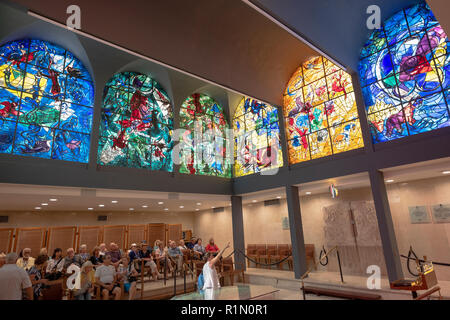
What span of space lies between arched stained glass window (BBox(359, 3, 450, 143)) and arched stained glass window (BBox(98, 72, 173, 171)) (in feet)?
25.7

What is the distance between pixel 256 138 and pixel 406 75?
20.1ft

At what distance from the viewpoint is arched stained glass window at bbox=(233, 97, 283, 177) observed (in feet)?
37.2

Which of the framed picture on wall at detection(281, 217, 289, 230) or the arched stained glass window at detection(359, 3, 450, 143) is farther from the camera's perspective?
the framed picture on wall at detection(281, 217, 289, 230)

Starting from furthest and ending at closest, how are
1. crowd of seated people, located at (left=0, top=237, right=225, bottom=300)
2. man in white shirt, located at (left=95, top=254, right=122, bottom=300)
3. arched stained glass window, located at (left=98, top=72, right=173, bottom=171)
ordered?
arched stained glass window, located at (left=98, top=72, right=173, bottom=171) → man in white shirt, located at (left=95, top=254, right=122, bottom=300) → crowd of seated people, located at (left=0, top=237, right=225, bottom=300)

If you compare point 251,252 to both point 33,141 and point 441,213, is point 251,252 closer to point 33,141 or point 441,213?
point 441,213

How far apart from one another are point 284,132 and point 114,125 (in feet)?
22.4

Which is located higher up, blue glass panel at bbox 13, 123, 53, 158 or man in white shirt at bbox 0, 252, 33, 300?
blue glass panel at bbox 13, 123, 53, 158

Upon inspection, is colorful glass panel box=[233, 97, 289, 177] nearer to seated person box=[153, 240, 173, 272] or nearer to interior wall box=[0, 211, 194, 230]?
seated person box=[153, 240, 173, 272]

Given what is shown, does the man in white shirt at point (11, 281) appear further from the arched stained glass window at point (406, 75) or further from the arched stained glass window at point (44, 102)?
the arched stained glass window at point (406, 75)

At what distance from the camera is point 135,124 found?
10.1m

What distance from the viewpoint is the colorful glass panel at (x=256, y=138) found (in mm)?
11344

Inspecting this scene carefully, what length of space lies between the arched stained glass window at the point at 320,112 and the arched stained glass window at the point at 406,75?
2.26 ft

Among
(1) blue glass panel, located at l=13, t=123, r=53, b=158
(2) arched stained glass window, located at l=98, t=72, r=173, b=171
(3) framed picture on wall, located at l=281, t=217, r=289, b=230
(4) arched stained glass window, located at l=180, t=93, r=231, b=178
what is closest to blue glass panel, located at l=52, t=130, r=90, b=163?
(1) blue glass panel, located at l=13, t=123, r=53, b=158
